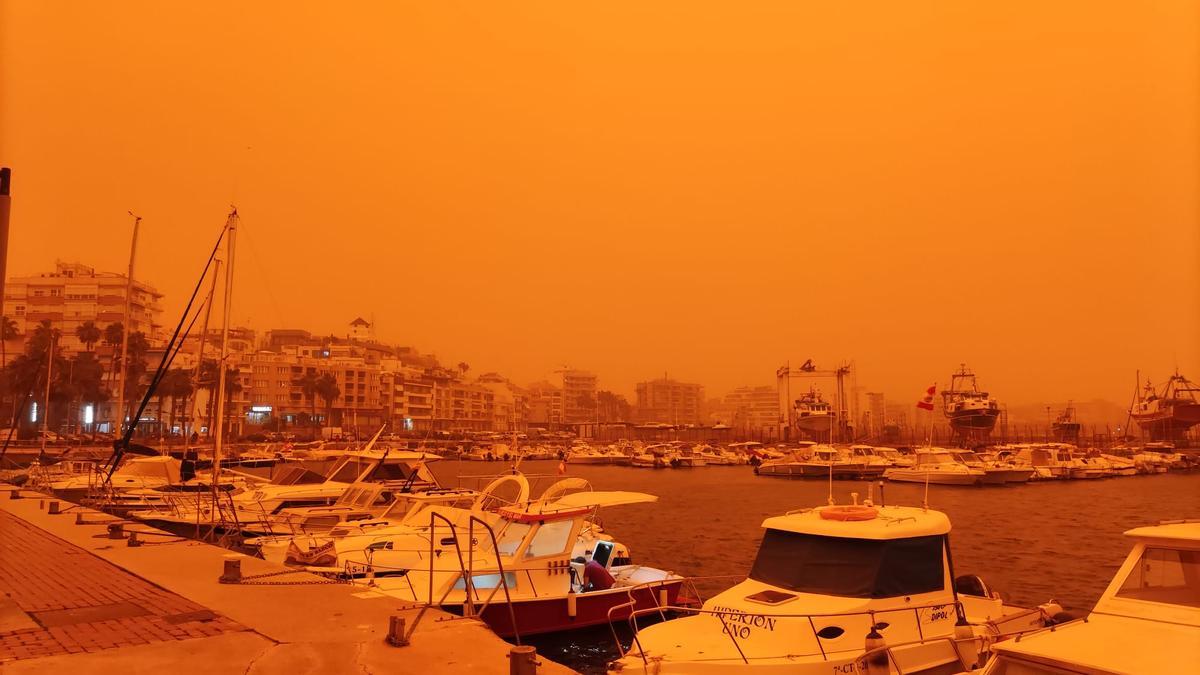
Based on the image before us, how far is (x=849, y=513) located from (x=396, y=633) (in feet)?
23.1

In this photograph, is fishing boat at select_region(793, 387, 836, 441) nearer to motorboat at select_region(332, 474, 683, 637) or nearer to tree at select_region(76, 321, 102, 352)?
tree at select_region(76, 321, 102, 352)

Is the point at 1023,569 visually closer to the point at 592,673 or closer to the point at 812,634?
the point at 592,673

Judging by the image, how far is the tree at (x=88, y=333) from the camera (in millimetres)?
103438

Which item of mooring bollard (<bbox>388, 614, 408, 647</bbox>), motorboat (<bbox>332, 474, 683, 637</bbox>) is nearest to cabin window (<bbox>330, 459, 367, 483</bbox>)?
motorboat (<bbox>332, 474, 683, 637</bbox>)

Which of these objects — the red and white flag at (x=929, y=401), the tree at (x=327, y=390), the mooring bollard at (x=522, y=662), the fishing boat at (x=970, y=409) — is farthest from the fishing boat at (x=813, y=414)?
the mooring bollard at (x=522, y=662)

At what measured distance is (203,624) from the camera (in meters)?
8.58

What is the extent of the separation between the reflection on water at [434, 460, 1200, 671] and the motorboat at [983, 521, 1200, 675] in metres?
10.2

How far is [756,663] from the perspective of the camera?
9.32 metres

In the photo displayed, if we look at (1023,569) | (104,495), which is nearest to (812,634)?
(1023,569)

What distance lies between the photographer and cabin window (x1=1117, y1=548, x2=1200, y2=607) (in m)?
7.71

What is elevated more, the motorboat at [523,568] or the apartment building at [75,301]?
the apartment building at [75,301]

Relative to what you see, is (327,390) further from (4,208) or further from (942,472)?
(4,208)

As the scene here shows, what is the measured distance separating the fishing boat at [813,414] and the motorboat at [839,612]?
426 feet

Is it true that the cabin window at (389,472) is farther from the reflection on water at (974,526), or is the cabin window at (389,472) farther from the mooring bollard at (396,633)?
the mooring bollard at (396,633)
